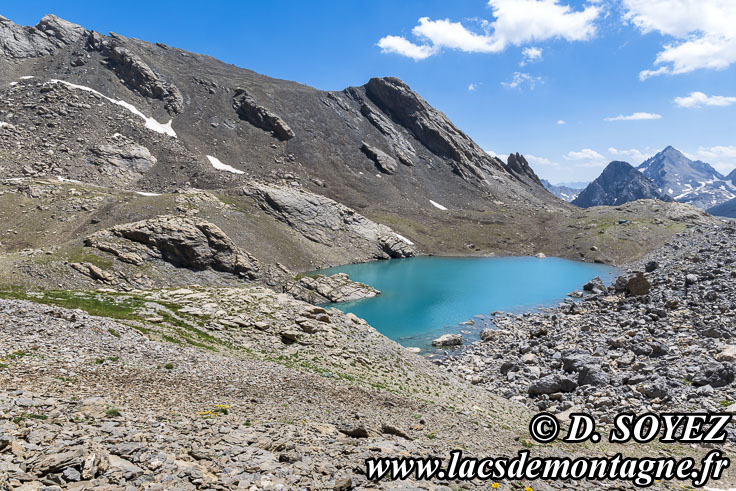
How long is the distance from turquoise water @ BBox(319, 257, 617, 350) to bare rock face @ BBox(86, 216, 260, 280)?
2037 cm

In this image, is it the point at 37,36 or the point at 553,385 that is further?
the point at 37,36

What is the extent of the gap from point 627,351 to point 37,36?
22590cm

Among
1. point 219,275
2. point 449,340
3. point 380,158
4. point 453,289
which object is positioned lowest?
point 449,340

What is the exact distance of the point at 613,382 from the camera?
26.8m

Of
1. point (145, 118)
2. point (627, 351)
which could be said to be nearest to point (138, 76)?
point (145, 118)

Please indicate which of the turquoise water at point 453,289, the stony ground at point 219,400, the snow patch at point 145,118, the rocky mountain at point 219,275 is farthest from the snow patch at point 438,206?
the stony ground at point 219,400

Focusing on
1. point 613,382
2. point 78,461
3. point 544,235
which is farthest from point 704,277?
point 544,235

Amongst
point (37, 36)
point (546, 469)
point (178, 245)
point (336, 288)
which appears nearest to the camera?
point (546, 469)

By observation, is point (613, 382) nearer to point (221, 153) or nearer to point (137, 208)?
point (137, 208)

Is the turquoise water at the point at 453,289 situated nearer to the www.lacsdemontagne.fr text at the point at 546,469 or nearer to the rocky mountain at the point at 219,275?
the rocky mountain at the point at 219,275

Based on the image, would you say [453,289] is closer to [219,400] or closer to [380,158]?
[219,400]

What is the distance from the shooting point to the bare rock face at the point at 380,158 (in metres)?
176

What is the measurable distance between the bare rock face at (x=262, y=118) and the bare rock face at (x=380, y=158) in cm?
3487

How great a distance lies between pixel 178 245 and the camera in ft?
201
